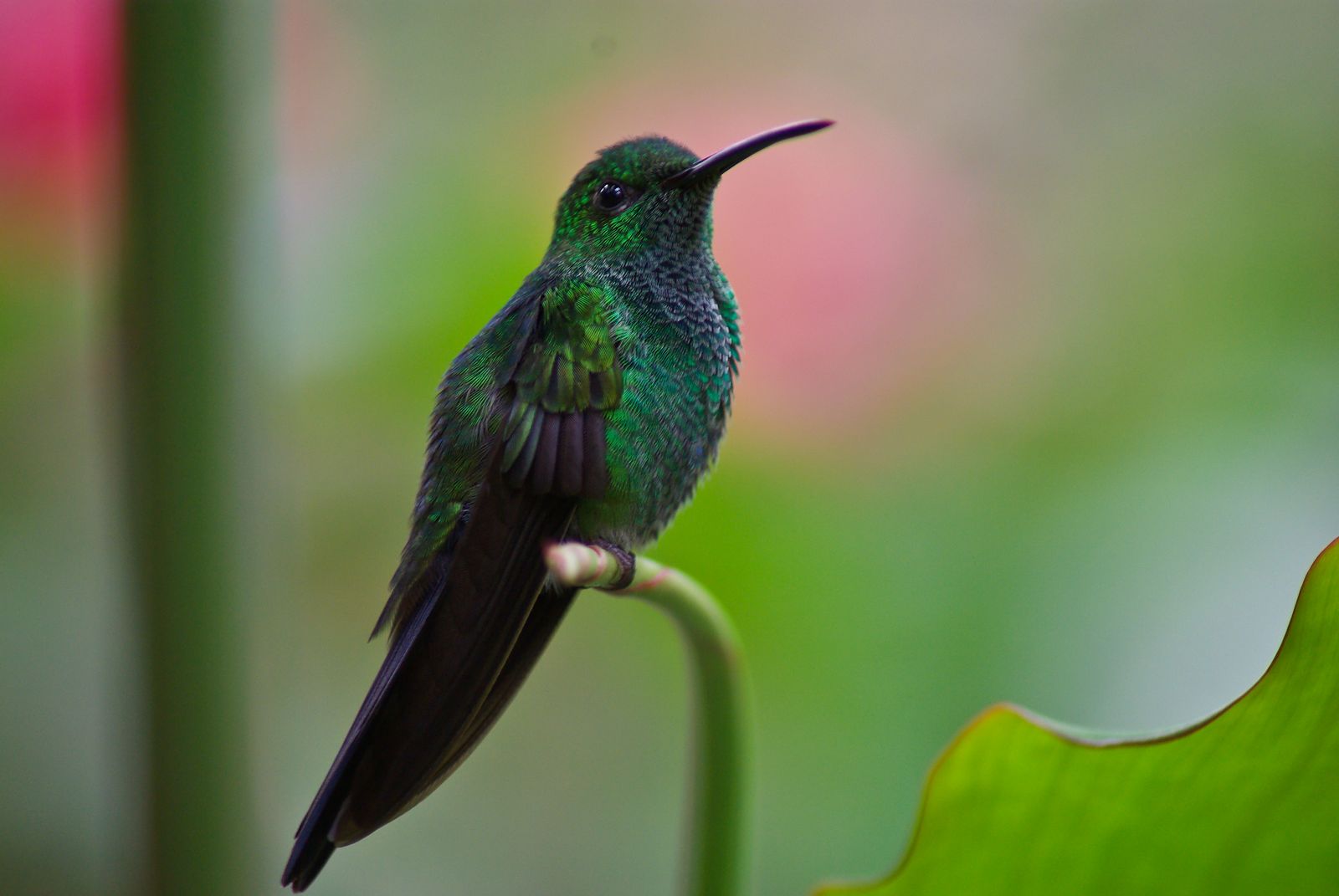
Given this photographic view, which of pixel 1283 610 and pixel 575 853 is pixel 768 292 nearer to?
pixel 1283 610

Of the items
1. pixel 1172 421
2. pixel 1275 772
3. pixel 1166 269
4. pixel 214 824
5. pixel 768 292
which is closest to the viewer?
pixel 1275 772

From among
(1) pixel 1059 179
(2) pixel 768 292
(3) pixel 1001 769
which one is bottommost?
(3) pixel 1001 769

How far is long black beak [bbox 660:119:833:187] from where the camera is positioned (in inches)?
20.4

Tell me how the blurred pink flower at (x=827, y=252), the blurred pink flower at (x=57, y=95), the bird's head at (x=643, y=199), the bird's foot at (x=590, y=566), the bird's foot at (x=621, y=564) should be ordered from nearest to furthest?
1. the bird's foot at (x=590, y=566)
2. the bird's foot at (x=621, y=564)
3. the bird's head at (x=643, y=199)
4. the blurred pink flower at (x=57, y=95)
5. the blurred pink flower at (x=827, y=252)

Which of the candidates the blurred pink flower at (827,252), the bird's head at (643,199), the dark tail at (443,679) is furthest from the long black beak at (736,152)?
the blurred pink flower at (827,252)

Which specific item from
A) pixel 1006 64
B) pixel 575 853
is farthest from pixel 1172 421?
pixel 575 853

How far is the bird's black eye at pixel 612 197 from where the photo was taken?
0.69 m

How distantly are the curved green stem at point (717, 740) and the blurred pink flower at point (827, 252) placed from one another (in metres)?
0.53

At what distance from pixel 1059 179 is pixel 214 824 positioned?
4.62 feet

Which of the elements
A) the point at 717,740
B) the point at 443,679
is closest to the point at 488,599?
the point at 443,679

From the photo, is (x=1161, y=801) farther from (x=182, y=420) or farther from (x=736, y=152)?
(x=182, y=420)

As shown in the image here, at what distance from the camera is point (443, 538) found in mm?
594

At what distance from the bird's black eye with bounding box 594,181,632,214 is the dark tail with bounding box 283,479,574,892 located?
217 mm

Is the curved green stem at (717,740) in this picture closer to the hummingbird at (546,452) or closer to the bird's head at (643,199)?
the hummingbird at (546,452)
